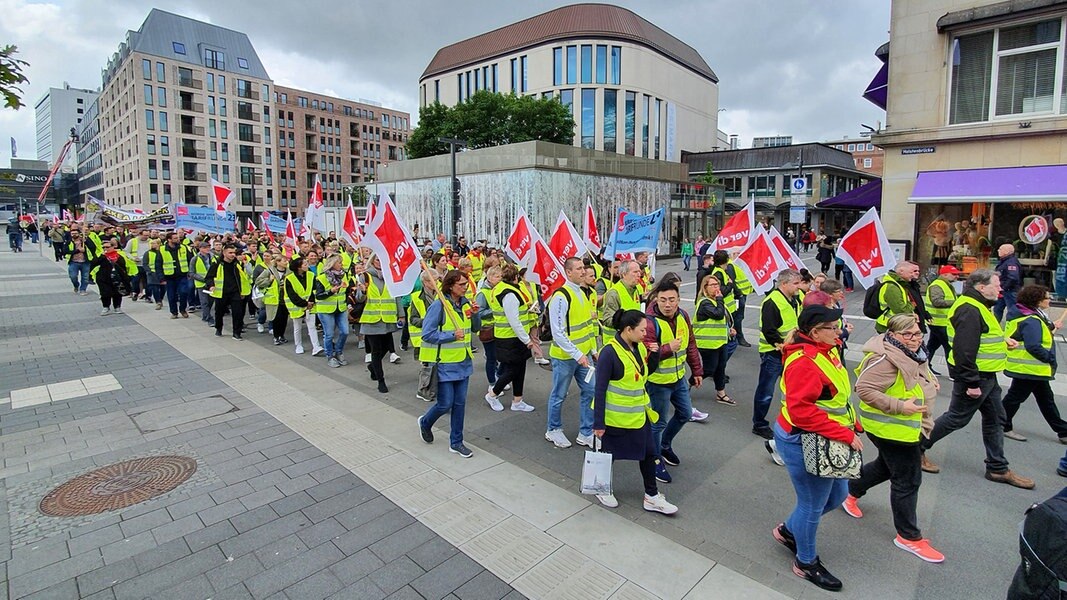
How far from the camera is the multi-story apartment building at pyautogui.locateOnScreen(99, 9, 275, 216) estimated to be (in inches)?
2655

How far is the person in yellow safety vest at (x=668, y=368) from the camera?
16.8 feet

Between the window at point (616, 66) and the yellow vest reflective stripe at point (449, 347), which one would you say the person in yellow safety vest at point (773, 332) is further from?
the window at point (616, 66)

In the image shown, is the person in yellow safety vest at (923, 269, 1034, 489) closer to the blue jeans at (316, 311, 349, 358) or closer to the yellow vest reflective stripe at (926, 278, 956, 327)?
the yellow vest reflective stripe at (926, 278, 956, 327)

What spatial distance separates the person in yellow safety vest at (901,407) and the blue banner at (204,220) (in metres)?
16.7

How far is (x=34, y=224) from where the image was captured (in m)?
49.3

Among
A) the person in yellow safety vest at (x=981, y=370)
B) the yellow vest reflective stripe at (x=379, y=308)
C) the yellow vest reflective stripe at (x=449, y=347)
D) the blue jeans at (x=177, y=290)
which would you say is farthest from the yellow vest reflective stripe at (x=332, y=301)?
the person in yellow safety vest at (x=981, y=370)

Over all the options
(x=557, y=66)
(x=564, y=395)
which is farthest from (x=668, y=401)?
(x=557, y=66)

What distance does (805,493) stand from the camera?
3727 mm

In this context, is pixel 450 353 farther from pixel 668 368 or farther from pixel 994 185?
pixel 994 185

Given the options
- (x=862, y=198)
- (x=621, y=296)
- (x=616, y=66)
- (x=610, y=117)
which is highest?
(x=616, y=66)

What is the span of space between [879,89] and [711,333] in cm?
1594

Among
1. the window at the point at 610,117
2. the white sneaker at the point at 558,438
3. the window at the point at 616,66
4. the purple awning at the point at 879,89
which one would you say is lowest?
the white sneaker at the point at 558,438

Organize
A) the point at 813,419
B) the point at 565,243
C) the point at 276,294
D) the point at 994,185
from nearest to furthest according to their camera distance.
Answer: the point at 813,419, the point at 565,243, the point at 276,294, the point at 994,185

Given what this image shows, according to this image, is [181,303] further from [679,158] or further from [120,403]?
[679,158]
